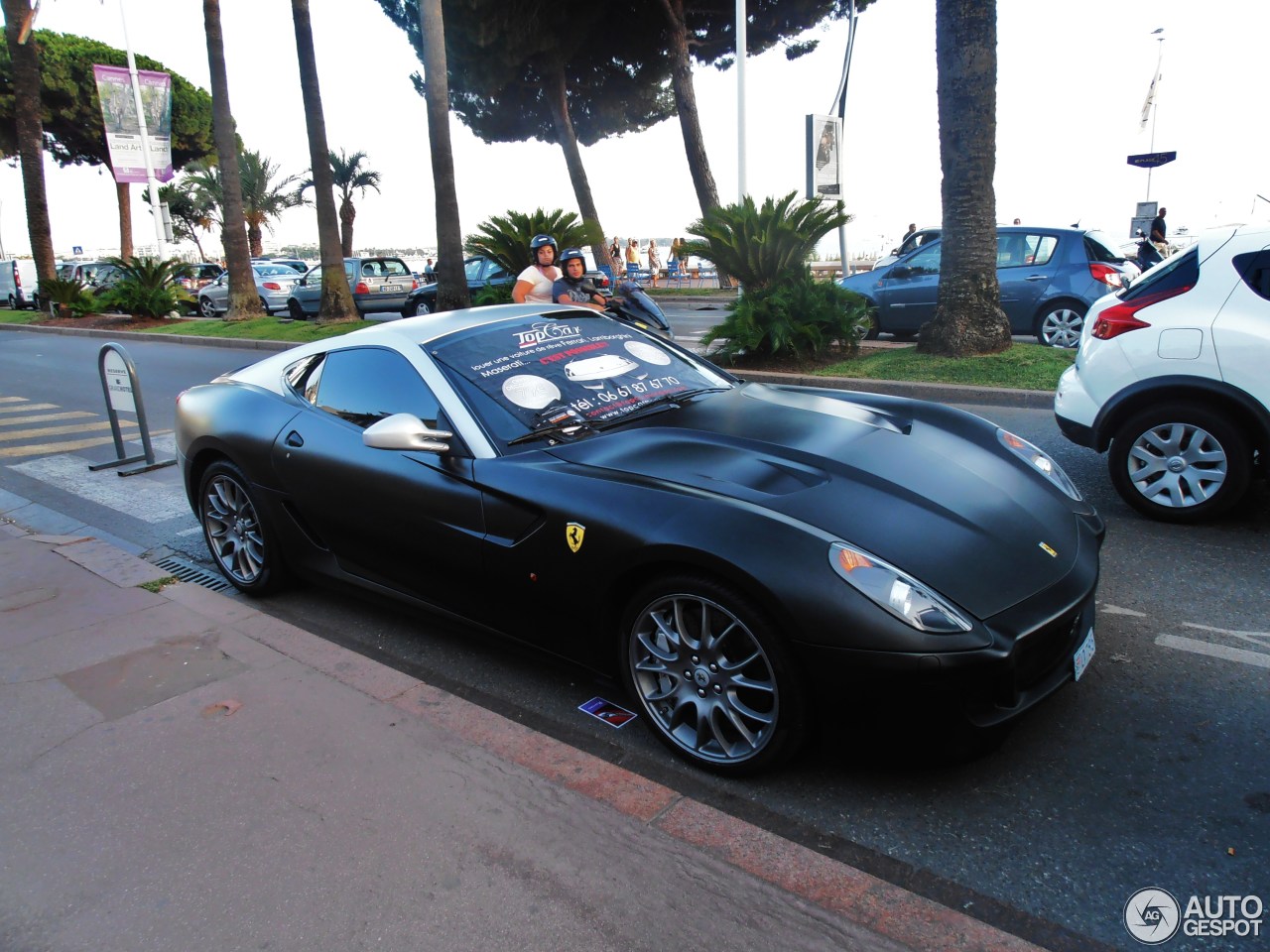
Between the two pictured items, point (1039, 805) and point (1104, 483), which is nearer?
point (1039, 805)

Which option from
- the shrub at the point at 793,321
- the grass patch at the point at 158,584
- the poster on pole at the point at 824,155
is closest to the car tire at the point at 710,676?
the grass patch at the point at 158,584

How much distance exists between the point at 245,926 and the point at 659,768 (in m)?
1.28

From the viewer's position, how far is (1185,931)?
2.15 m

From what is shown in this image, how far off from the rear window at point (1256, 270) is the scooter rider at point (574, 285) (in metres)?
5.00

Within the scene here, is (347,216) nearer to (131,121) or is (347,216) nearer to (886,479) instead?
(131,121)

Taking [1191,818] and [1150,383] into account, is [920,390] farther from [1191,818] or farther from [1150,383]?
[1191,818]

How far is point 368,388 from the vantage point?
4.06 metres

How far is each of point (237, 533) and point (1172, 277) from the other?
5355 millimetres

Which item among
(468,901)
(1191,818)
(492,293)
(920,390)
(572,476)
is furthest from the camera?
(492,293)

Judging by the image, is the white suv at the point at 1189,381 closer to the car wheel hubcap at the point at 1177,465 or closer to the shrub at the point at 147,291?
the car wheel hubcap at the point at 1177,465

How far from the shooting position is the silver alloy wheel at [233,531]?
4645mm

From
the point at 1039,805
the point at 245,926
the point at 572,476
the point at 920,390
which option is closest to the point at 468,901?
the point at 245,926

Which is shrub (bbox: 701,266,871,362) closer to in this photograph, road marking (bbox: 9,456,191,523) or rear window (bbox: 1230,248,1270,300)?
rear window (bbox: 1230,248,1270,300)

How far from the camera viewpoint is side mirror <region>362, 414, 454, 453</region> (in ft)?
11.1
